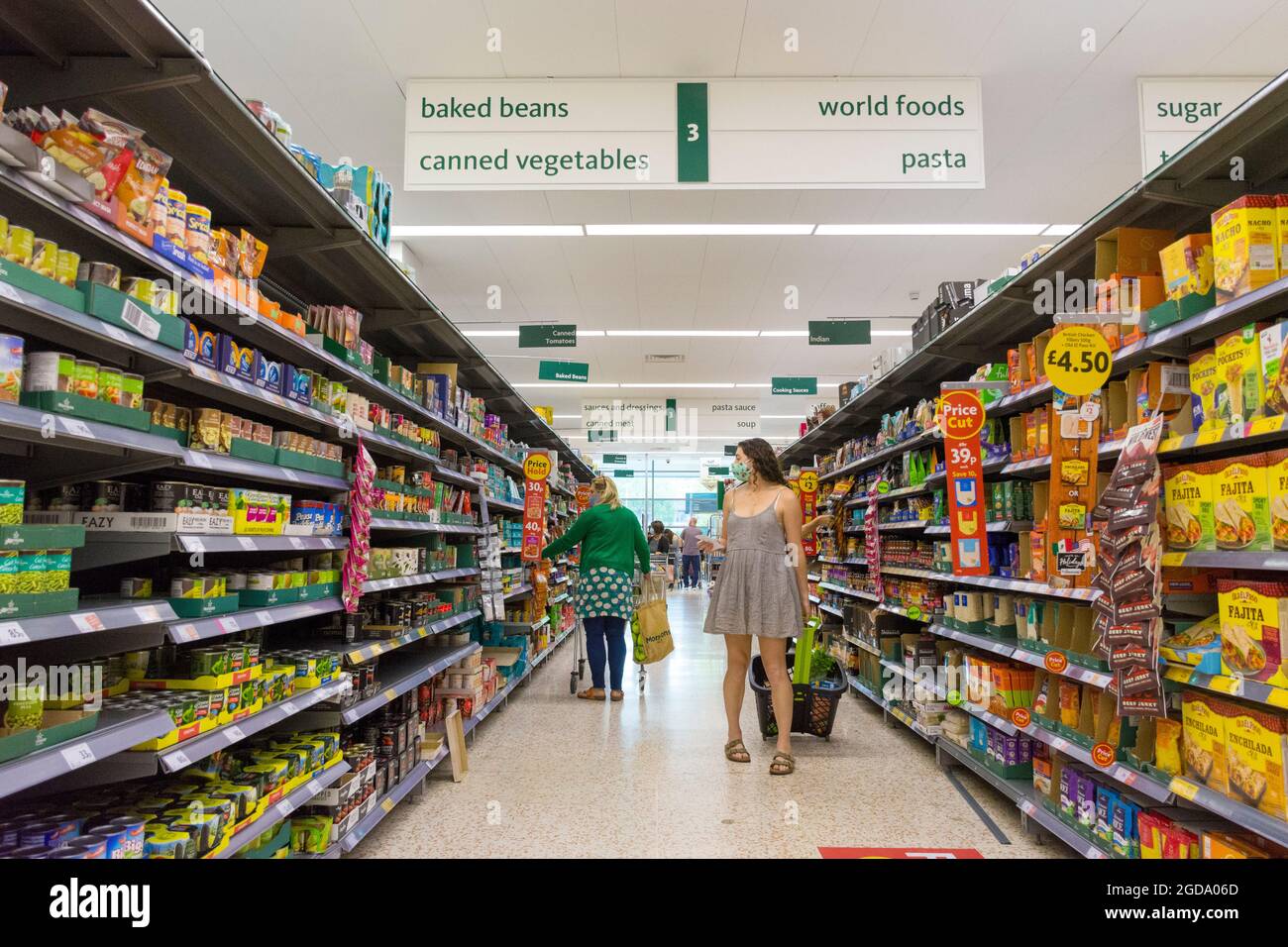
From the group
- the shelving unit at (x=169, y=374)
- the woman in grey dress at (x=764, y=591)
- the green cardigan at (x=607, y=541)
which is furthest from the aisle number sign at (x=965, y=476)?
the green cardigan at (x=607, y=541)

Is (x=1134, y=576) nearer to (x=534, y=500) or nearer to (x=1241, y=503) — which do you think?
(x=1241, y=503)

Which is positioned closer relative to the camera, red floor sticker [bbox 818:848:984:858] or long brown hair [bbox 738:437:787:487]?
red floor sticker [bbox 818:848:984:858]

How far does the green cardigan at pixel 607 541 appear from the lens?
622 cm

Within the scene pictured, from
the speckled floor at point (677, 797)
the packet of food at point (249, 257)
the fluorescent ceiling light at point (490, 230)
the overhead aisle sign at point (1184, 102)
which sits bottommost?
the speckled floor at point (677, 797)

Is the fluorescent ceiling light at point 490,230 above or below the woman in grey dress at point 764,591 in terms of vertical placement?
above

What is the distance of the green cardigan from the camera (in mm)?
6219

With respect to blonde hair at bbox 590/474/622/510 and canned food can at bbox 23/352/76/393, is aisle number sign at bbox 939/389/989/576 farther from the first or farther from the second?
canned food can at bbox 23/352/76/393

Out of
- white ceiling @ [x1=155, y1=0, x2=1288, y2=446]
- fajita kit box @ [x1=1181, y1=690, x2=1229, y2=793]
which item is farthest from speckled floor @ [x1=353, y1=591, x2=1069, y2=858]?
white ceiling @ [x1=155, y1=0, x2=1288, y2=446]

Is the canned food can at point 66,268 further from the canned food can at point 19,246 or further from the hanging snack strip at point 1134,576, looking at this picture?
the hanging snack strip at point 1134,576

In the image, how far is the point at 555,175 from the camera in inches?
167

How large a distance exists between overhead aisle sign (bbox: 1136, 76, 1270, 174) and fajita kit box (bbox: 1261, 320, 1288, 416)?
3.53m

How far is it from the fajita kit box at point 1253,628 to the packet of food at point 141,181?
10.3ft

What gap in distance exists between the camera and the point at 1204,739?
87.0 inches

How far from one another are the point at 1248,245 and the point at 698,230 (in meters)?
5.63
